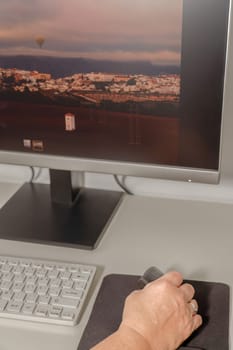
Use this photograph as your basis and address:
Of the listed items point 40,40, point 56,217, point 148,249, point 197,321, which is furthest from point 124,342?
point 40,40

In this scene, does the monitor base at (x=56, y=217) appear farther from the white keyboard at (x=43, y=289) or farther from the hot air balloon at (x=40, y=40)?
the hot air balloon at (x=40, y=40)

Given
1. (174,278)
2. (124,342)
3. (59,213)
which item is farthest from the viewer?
(59,213)

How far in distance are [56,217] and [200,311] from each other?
1.27ft

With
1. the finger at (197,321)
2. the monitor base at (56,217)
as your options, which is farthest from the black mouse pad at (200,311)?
the monitor base at (56,217)

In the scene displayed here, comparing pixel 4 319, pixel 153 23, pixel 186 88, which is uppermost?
pixel 153 23

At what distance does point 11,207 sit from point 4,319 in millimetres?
347

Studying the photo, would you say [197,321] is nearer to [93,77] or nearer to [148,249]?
[148,249]

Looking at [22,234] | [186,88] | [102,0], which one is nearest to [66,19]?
[102,0]

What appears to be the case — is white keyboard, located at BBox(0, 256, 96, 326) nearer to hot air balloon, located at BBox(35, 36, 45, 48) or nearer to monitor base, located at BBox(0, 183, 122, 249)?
monitor base, located at BBox(0, 183, 122, 249)

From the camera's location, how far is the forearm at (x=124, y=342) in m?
0.70

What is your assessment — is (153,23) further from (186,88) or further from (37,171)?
(37,171)

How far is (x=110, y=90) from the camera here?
901 millimetres

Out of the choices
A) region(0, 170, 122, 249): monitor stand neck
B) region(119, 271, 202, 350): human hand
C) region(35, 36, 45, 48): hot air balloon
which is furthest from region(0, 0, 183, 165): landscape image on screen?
region(119, 271, 202, 350): human hand

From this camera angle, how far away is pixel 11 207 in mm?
1109
